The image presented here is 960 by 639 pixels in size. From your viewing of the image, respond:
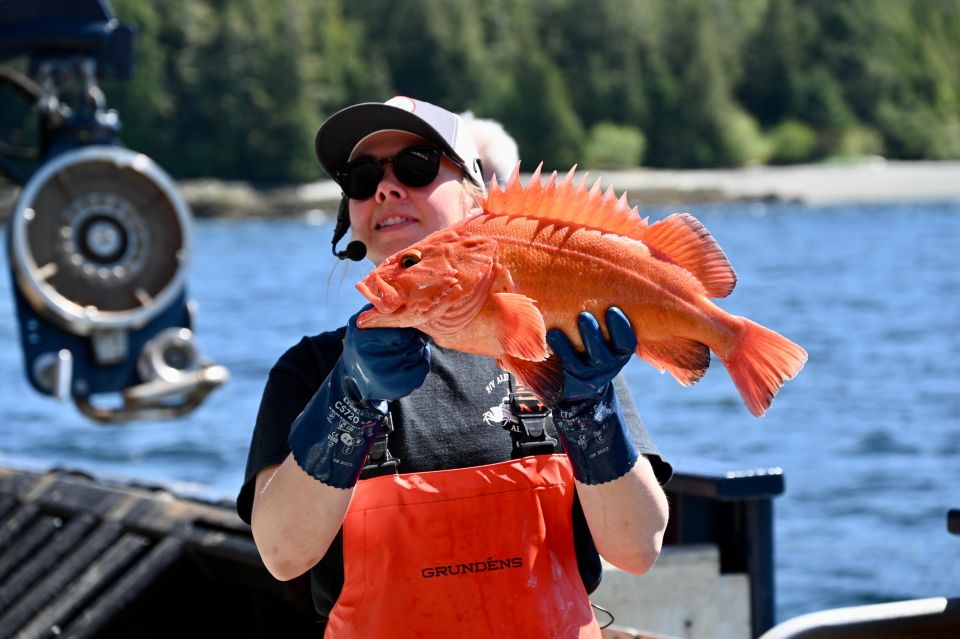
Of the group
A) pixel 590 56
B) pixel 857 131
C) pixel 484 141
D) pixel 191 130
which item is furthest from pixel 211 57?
pixel 484 141

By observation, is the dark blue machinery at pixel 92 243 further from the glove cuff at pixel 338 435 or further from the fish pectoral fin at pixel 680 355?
the fish pectoral fin at pixel 680 355

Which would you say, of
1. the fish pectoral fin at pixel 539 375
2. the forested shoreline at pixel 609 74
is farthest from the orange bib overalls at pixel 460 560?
the forested shoreline at pixel 609 74

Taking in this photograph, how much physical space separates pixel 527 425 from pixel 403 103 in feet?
2.20

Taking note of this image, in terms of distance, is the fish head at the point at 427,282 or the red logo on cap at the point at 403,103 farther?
the red logo on cap at the point at 403,103

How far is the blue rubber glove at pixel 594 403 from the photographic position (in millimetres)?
2283

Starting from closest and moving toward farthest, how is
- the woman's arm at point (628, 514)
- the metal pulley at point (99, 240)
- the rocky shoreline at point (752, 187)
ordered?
1. the woman's arm at point (628, 514)
2. the metal pulley at point (99, 240)
3. the rocky shoreline at point (752, 187)


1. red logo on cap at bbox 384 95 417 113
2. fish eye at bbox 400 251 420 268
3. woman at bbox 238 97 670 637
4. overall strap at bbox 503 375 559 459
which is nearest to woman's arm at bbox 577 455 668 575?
woman at bbox 238 97 670 637

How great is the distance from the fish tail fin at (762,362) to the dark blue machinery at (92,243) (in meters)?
5.76

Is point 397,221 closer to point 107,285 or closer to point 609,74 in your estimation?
point 107,285

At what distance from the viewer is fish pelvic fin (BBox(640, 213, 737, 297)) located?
2359mm

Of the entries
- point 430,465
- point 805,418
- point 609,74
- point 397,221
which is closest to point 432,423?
point 430,465

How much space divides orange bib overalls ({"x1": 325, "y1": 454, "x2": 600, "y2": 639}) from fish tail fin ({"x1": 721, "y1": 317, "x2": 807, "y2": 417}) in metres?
0.42

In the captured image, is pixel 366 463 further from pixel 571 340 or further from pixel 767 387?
pixel 767 387

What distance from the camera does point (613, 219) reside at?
2.36 m
